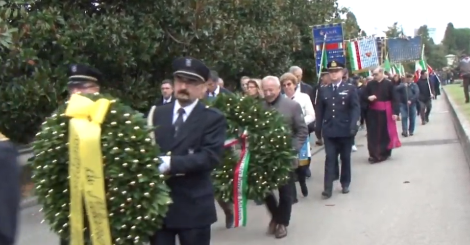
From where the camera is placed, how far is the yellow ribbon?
4801 mm

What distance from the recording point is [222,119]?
5402mm

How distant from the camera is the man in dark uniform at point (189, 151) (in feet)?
16.9

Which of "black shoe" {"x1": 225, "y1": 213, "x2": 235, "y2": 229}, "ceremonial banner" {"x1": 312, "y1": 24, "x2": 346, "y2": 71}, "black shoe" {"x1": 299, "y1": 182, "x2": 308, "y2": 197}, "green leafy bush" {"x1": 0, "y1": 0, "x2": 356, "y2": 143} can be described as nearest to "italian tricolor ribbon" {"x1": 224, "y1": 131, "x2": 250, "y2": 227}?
"black shoe" {"x1": 225, "y1": 213, "x2": 235, "y2": 229}

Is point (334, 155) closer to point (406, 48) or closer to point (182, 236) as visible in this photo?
point (182, 236)

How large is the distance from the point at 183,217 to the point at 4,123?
685cm

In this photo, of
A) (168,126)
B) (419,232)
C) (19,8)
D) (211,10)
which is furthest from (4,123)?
(168,126)

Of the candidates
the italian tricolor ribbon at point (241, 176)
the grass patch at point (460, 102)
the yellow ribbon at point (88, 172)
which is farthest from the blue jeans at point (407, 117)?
the yellow ribbon at point (88, 172)

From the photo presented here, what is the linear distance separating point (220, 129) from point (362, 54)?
75.0 ft

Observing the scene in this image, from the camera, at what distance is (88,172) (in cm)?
479

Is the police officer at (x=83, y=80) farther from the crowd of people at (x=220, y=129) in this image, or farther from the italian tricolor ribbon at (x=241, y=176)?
the italian tricolor ribbon at (x=241, y=176)

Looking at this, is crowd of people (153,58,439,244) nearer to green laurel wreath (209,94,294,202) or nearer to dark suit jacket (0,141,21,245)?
green laurel wreath (209,94,294,202)

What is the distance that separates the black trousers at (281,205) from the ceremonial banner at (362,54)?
61.0 ft

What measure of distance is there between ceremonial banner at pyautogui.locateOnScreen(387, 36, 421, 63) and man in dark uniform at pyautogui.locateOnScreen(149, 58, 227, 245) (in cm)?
3191

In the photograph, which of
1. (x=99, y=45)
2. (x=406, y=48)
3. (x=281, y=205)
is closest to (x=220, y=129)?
(x=281, y=205)
